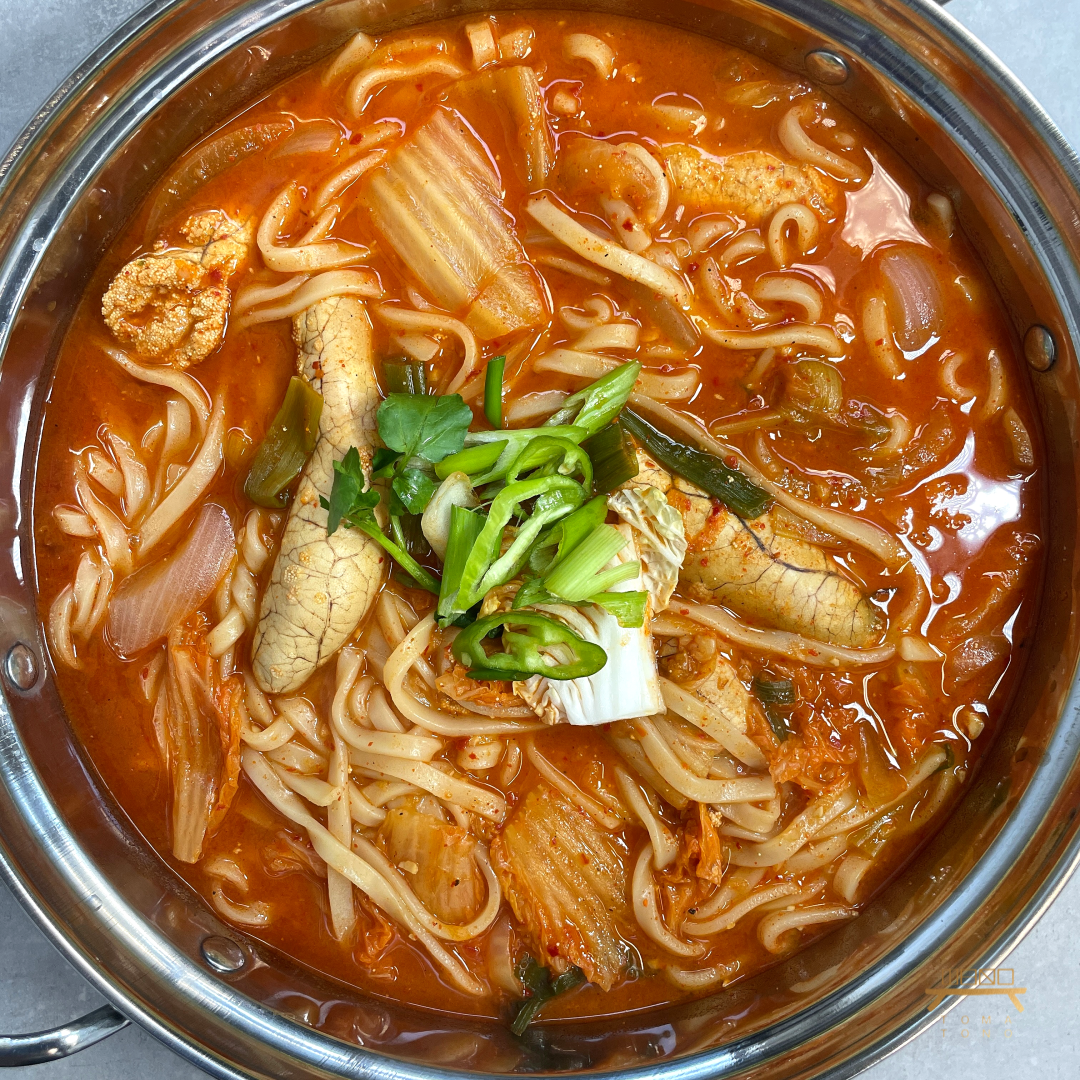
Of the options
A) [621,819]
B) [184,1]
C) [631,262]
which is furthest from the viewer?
[621,819]

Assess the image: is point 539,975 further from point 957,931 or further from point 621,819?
point 957,931

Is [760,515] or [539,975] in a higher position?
[760,515]

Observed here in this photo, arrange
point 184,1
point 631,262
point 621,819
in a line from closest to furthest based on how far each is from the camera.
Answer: point 184,1, point 631,262, point 621,819

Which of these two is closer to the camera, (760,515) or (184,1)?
(184,1)

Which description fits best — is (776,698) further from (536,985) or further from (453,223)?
(453,223)

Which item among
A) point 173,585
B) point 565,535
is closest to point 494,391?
point 565,535

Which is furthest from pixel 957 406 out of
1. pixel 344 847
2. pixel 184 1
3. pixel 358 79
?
pixel 184 1

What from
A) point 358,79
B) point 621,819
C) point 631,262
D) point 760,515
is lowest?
point 621,819
